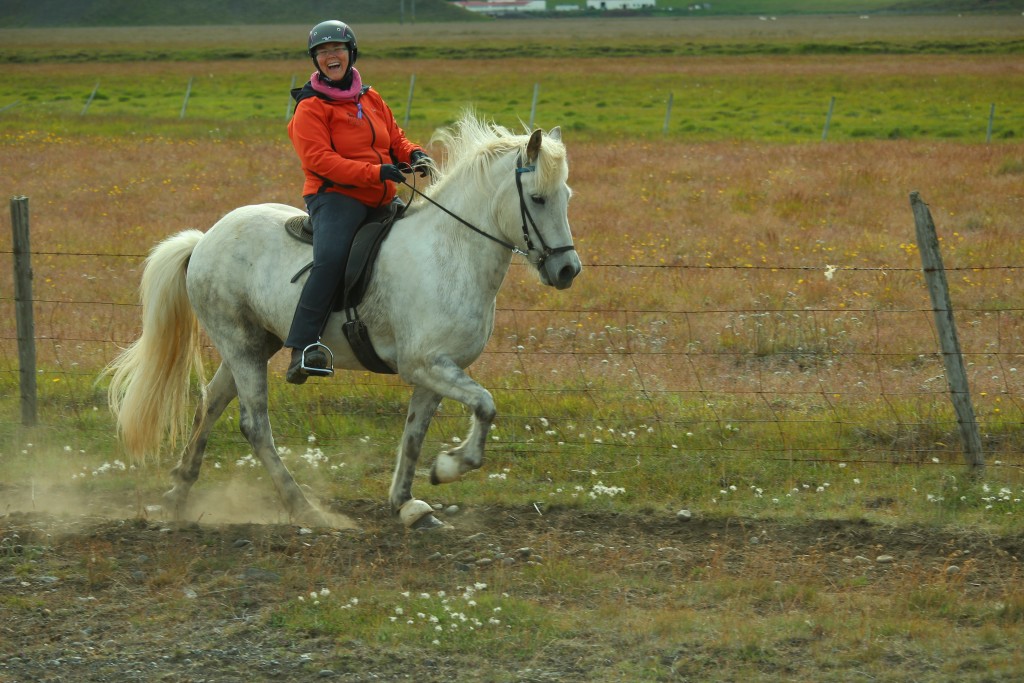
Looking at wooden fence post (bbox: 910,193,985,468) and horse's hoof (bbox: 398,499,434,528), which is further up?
wooden fence post (bbox: 910,193,985,468)

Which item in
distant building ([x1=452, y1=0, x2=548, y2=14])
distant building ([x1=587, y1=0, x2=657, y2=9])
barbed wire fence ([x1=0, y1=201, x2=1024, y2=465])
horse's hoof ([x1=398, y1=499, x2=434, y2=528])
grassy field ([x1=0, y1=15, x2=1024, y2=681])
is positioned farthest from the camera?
distant building ([x1=587, y1=0, x2=657, y2=9])

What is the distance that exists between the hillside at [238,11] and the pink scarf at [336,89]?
12476 centimetres

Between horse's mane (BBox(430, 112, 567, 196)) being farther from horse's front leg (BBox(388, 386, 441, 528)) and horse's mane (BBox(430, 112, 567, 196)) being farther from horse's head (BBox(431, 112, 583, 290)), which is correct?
horse's front leg (BBox(388, 386, 441, 528))

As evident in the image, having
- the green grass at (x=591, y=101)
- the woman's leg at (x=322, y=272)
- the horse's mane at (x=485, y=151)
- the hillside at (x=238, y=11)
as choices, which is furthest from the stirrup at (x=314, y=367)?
the hillside at (x=238, y=11)

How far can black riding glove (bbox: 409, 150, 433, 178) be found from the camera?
6992mm

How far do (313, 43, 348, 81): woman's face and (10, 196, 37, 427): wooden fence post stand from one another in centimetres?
345

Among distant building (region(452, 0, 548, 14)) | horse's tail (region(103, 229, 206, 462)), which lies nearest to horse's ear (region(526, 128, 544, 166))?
horse's tail (region(103, 229, 206, 462))

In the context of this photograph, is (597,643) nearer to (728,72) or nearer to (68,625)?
(68,625)

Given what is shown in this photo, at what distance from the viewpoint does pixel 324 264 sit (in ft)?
21.7

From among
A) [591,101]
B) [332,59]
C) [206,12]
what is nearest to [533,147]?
[332,59]

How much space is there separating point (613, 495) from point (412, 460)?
1.37 meters

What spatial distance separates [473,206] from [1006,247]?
10.4m

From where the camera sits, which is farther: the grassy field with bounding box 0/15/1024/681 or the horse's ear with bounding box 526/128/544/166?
the horse's ear with bounding box 526/128/544/166

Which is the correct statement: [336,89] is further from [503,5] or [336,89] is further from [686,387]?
[503,5]
